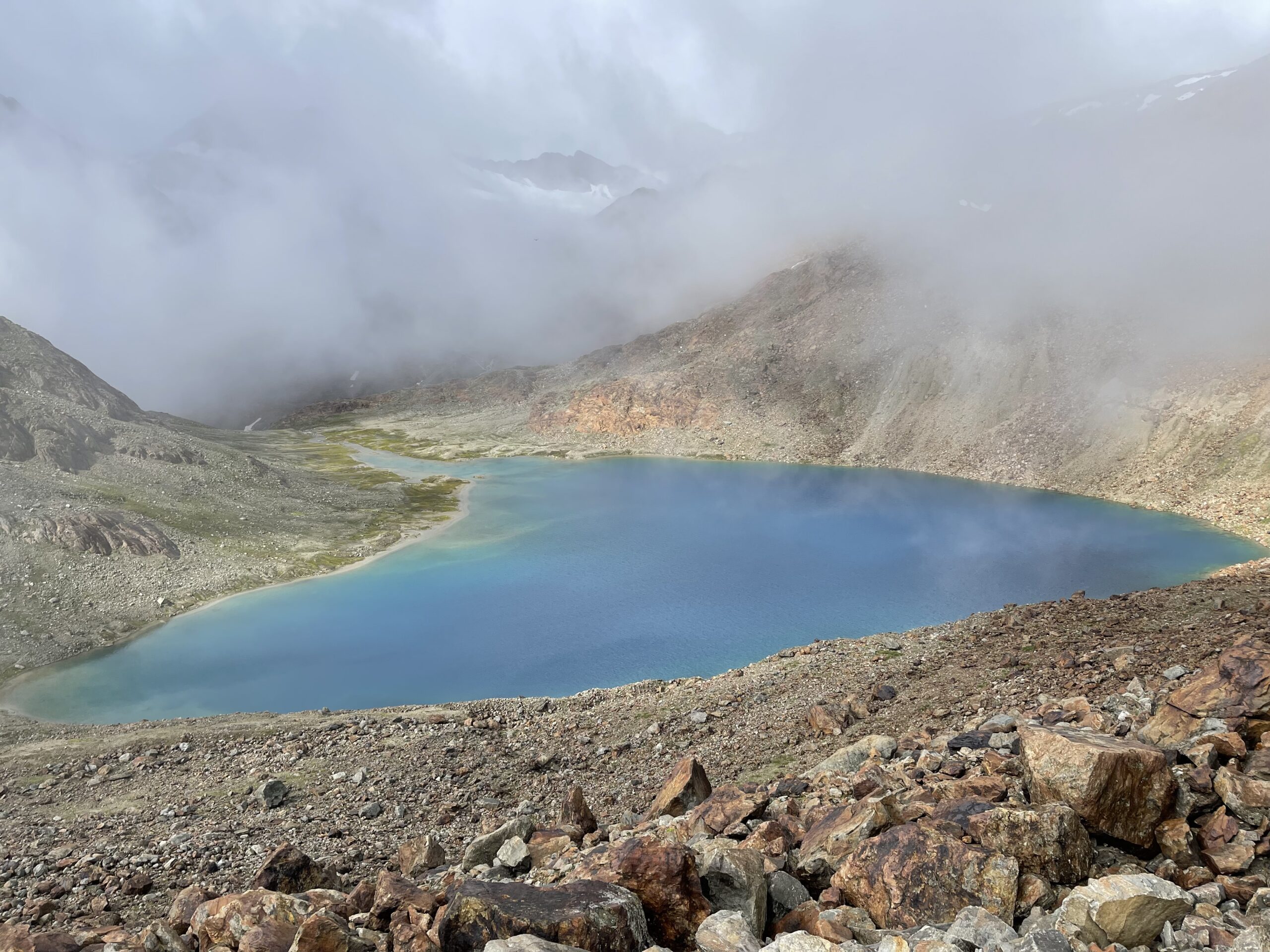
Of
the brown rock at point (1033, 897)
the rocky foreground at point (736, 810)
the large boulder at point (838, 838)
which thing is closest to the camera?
the brown rock at point (1033, 897)

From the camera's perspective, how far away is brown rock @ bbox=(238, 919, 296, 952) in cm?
1012

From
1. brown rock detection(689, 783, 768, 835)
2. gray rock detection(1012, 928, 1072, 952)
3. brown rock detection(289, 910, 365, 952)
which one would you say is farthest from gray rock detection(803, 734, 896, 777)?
brown rock detection(289, 910, 365, 952)

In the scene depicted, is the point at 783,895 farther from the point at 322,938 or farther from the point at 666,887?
the point at 322,938

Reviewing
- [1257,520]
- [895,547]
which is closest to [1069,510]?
[1257,520]

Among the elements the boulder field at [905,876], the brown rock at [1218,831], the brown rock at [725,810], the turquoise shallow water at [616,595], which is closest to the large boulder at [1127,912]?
the boulder field at [905,876]

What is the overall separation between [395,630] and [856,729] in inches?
1388

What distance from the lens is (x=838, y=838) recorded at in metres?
10.9

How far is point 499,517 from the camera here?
8319 centimetres

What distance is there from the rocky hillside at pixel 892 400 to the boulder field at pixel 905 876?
71.1 metres

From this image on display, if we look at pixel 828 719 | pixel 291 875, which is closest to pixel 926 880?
pixel 291 875

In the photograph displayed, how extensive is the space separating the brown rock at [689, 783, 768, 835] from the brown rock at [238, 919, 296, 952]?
644cm

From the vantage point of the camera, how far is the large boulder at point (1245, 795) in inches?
375

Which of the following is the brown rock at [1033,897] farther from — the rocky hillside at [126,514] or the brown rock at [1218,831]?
the rocky hillside at [126,514]

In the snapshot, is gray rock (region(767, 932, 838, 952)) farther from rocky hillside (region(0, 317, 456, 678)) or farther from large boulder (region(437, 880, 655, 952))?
rocky hillside (region(0, 317, 456, 678))
